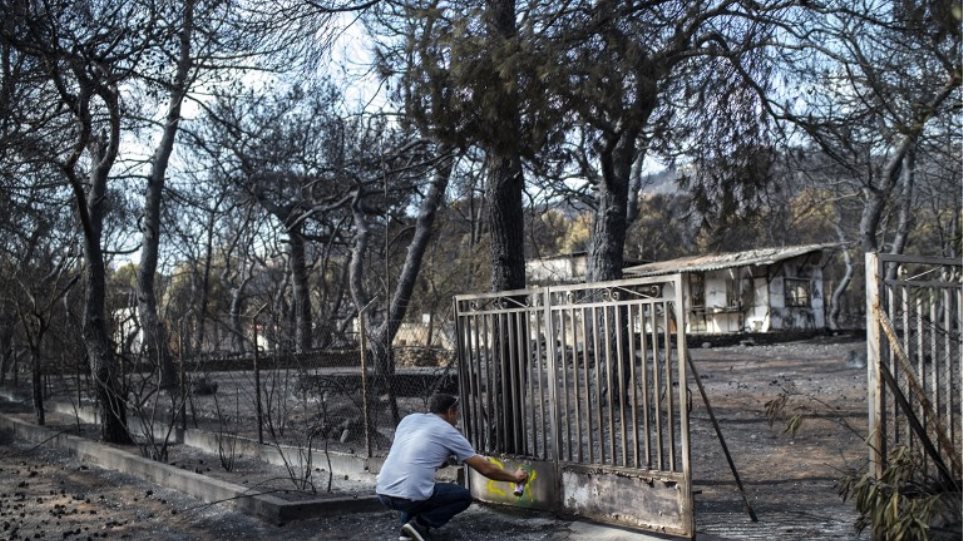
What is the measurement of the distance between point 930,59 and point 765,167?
8.64ft

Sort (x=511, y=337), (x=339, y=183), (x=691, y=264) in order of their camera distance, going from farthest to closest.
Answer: (x=691, y=264), (x=339, y=183), (x=511, y=337)

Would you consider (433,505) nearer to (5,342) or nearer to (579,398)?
(579,398)

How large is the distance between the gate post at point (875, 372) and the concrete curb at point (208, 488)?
478 centimetres

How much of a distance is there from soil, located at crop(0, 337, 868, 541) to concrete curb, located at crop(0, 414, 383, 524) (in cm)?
11

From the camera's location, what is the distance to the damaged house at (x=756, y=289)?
41062 mm

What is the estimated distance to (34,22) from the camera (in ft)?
38.5

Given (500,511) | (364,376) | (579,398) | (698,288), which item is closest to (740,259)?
(698,288)

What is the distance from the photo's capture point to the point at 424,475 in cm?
702

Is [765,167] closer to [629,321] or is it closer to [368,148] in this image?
[629,321]

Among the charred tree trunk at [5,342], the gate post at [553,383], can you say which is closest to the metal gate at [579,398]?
the gate post at [553,383]

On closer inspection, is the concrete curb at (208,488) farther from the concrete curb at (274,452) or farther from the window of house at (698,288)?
the window of house at (698,288)

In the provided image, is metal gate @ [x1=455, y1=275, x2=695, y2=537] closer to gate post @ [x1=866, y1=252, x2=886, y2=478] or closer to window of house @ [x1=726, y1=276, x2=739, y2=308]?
gate post @ [x1=866, y1=252, x2=886, y2=478]

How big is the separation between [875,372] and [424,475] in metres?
3.22

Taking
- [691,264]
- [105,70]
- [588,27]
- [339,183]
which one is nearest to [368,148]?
[339,183]
